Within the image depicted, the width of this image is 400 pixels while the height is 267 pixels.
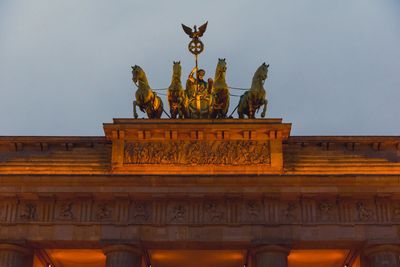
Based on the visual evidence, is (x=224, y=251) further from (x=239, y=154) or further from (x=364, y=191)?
(x=364, y=191)

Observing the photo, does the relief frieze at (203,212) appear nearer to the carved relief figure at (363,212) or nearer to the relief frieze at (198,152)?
the carved relief figure at (363,212)

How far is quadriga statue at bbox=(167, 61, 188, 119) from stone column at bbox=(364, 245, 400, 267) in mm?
9020

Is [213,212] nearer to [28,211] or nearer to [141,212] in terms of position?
[141,212]

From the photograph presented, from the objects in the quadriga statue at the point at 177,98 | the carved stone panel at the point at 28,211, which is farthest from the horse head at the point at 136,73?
the carved stone panel at the point at 28,211

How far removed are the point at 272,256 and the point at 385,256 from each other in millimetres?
4041

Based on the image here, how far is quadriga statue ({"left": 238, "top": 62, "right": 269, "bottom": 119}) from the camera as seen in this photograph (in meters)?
33.5

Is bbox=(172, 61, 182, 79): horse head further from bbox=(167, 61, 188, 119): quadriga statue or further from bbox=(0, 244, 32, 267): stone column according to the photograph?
bbox=(0, 244, 32, 267): stone column

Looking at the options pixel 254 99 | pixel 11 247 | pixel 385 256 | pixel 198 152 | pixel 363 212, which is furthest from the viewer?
pixel 254 99

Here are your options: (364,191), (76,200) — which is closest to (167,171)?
(76,200)

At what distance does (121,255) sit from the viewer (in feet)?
99.7

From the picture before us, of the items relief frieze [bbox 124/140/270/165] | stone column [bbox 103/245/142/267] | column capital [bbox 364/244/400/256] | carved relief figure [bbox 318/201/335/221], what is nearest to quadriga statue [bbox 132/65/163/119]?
relief frieze [bbox 124/140/270/165]

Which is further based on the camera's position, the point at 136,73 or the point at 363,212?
the point at 136,73

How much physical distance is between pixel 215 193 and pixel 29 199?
686 centimetres

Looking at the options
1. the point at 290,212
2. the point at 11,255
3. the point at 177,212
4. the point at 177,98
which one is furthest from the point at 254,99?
the point at 11,255
